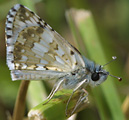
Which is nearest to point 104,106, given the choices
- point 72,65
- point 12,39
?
point 72,65

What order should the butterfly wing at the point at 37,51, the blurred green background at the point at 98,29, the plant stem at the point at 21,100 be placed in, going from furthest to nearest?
the blurred green background at the point at 98,29, the butterfly wing at the point at 37,51, the plant stem at the point at 21,100

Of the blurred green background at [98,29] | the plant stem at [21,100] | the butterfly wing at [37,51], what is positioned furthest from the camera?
the blurred green background at [98,29]

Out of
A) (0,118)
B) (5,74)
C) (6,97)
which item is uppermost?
(5,74)

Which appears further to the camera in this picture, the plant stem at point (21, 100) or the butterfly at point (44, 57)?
→ the butterfly at point (44, 57)

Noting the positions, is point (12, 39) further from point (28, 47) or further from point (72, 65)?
point (72, 65)

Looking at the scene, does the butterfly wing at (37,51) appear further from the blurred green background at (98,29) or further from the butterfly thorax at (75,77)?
the blurred green background at (98,29)

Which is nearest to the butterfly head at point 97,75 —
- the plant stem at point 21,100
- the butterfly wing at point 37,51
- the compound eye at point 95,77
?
the compound eye at point 95,77
